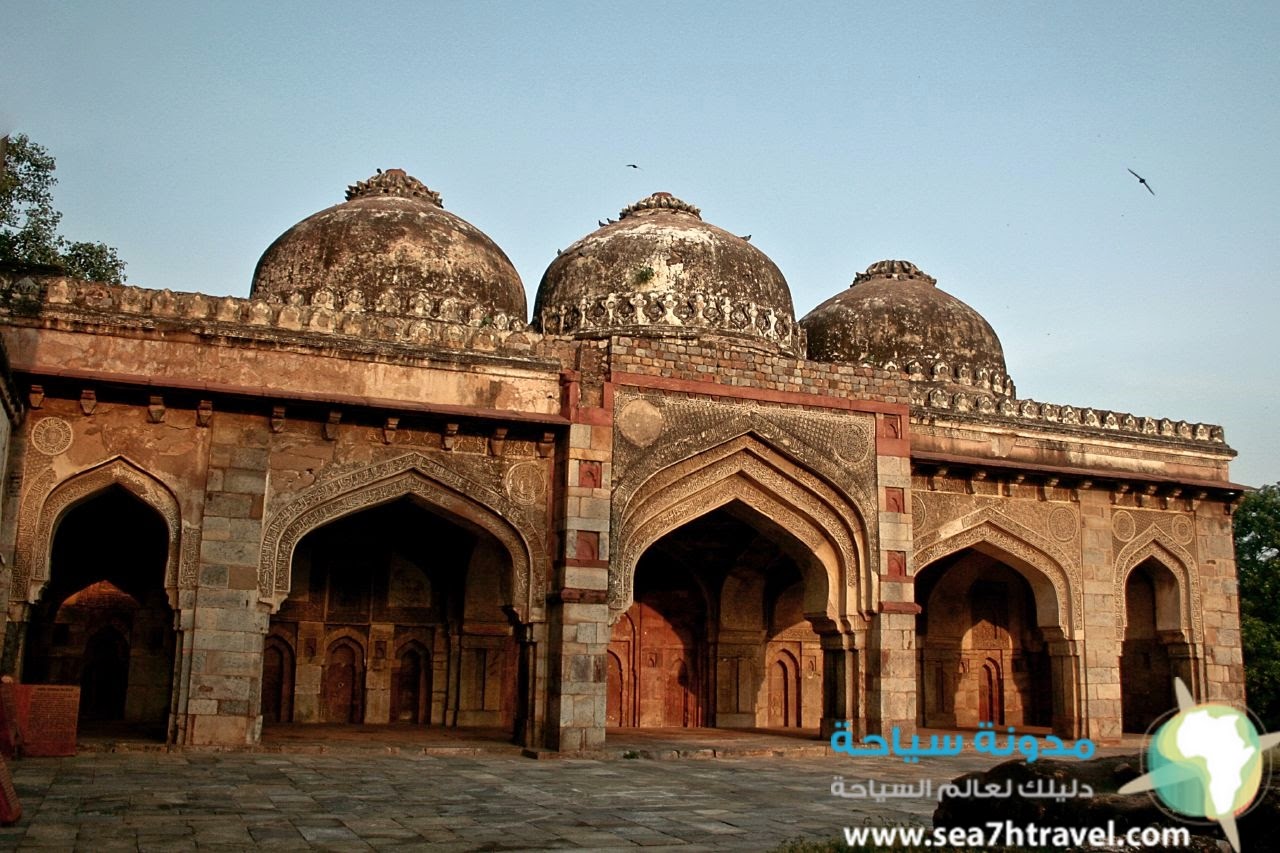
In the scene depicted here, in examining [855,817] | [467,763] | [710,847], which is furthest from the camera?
[467,763]

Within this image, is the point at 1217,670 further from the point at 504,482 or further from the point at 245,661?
the point at 245,661

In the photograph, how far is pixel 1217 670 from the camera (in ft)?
53.7

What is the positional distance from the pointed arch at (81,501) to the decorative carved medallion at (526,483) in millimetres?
3120

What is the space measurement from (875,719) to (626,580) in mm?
3302

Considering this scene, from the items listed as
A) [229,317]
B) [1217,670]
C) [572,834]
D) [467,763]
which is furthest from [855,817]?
[1217,670]

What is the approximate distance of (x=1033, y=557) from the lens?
50.3 ft

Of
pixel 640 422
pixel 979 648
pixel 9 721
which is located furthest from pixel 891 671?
pixel 9 721

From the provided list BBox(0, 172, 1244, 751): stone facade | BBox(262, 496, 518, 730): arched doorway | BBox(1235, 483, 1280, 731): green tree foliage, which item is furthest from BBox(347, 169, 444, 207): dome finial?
BBox(1235, 483, 1280, 731): green tree foliage

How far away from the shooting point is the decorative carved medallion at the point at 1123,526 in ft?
52.0

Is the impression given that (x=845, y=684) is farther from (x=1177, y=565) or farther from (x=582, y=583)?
(x=1177, y=565)

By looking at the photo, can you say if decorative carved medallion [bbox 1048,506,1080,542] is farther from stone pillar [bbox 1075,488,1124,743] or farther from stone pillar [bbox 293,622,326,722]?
stone pillar [bbox 293,622,326,722]

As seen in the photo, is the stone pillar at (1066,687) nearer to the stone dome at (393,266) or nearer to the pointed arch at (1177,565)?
the pointed arch at (1177,565)

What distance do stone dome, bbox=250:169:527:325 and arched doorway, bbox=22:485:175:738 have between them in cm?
345

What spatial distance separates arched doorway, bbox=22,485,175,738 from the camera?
559 inches
